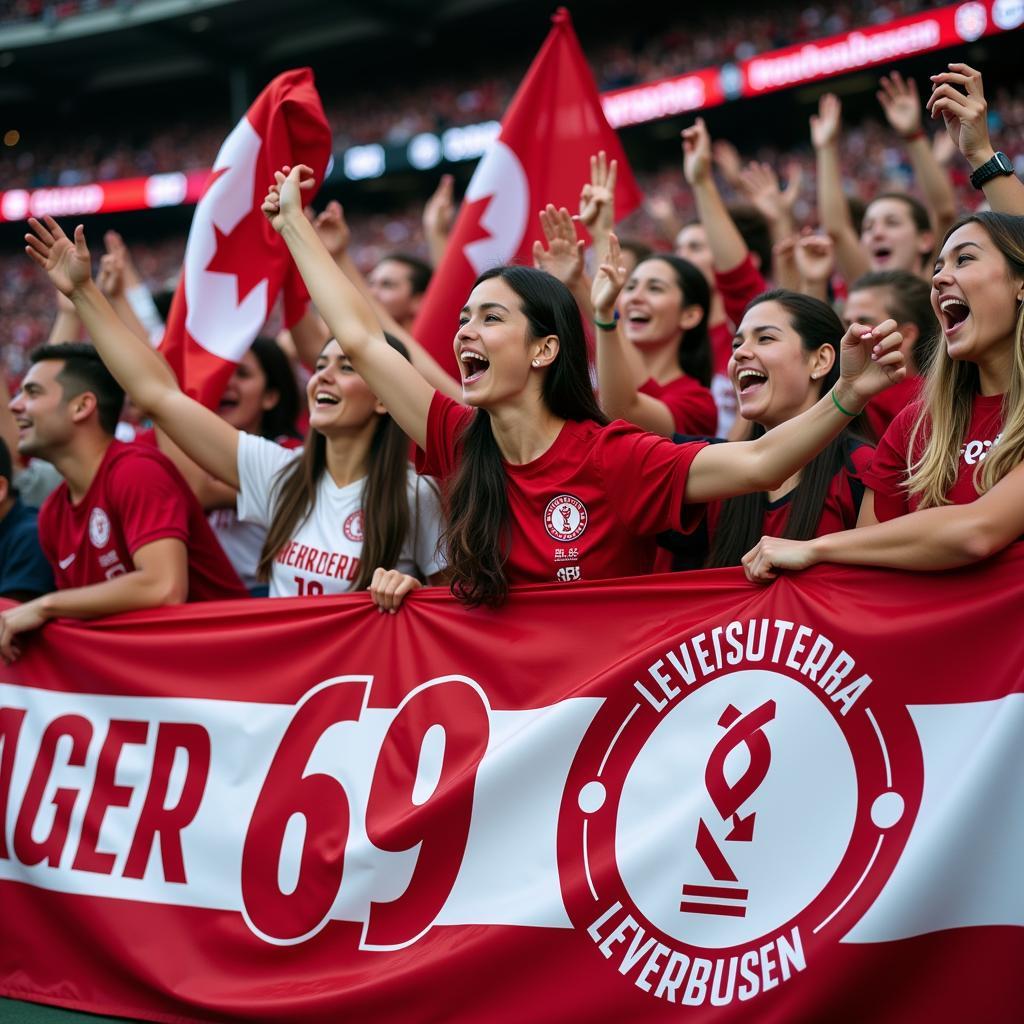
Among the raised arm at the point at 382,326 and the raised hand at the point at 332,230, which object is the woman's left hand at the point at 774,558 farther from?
the raised hand at the point at 332,230

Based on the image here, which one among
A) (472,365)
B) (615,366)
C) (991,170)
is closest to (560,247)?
(615,366)

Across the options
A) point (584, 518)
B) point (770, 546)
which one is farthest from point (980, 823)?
point (584, 518)

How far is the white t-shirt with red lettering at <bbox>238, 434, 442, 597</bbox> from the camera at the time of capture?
4.03 meters

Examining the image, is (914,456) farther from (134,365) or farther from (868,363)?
(134,365)

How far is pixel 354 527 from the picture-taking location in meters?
4.08

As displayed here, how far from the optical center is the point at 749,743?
292cm

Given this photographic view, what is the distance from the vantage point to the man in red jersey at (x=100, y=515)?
4.03 meters

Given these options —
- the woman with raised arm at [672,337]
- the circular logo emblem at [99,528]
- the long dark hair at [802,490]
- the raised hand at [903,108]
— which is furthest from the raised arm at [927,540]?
the raised hand at [903,108]

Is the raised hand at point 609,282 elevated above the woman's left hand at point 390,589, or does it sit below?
above

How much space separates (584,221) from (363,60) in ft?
89.1

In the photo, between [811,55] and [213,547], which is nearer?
[213,547]

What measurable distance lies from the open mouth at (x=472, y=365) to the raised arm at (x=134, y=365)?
1.09m

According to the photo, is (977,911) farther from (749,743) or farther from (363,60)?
(363,60)

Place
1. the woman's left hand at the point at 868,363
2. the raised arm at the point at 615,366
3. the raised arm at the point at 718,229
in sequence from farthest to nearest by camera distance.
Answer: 1. the raised arm at the point at 718,229
2. the raised arm at the point at 615,366
3. the woman's left hand at the point at 868,363
